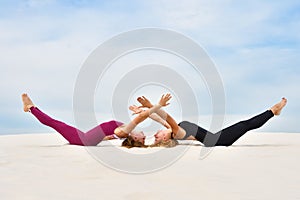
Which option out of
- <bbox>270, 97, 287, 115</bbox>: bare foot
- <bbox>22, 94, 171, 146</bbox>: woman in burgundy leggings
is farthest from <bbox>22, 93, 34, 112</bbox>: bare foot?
<bbox>270, 97, 287, 115</bbox>: bare foot

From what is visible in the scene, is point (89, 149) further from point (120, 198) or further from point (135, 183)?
point (120, 198)

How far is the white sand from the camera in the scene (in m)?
3.27

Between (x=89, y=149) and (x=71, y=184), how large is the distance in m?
2.57

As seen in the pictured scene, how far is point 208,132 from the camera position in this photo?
7410 mm

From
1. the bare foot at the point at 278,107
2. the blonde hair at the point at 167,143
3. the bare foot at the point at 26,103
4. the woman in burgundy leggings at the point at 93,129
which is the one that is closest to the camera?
the woman in burgundy leggings at the point at 93,129

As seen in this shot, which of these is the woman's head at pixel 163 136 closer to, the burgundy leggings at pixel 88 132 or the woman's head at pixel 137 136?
the woman's head at pixel 137 136

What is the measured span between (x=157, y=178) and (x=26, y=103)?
5.35 meters

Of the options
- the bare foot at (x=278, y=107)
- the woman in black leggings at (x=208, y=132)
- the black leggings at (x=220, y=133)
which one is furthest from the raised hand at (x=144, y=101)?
the bare foot at (x=278, y=107)

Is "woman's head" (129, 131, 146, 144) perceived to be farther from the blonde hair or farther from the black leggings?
the black leggings

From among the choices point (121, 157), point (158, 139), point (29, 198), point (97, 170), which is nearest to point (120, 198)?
point (29, 198)

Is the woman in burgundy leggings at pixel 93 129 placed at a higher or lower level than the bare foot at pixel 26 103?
lower

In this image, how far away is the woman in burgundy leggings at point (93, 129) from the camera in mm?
6613

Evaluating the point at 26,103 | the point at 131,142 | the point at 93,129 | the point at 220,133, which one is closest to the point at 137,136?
the point at 131,142

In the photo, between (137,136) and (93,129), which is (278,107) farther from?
(93,129)
